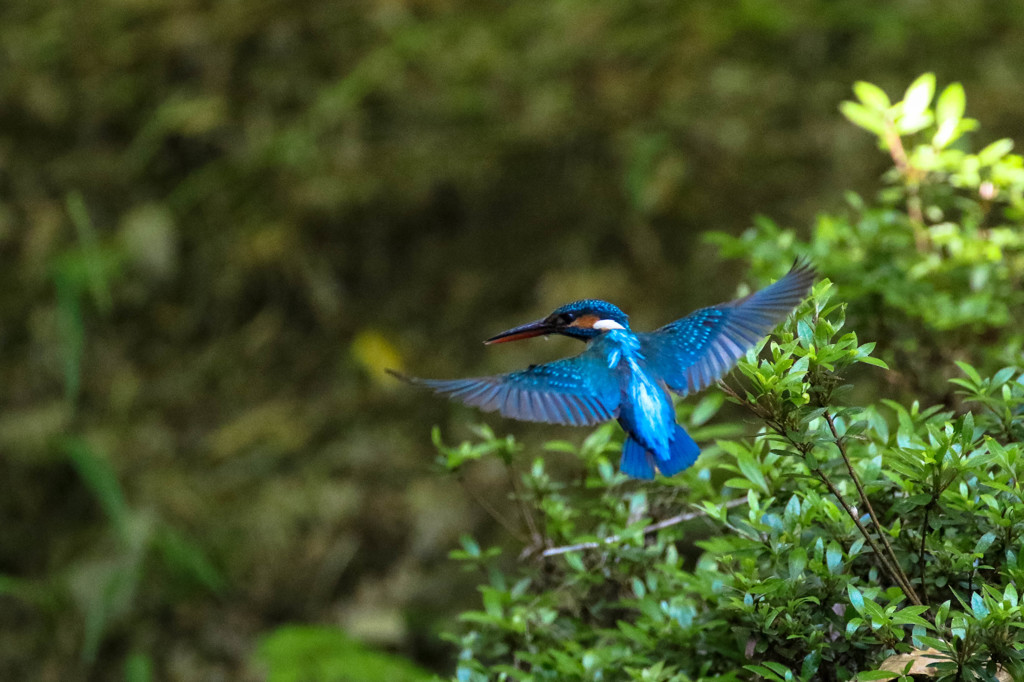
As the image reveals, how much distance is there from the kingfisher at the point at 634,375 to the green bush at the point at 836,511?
2.4 inches

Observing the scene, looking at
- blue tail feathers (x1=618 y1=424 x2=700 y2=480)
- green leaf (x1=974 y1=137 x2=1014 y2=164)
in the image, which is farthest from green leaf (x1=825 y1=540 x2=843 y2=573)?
green leaf (x1=974 y1=137 x2=1014 y2=164)

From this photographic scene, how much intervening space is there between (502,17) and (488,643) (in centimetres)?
351

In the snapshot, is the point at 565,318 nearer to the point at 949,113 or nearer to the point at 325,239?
the point at 949,113

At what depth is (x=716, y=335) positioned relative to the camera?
1395mm

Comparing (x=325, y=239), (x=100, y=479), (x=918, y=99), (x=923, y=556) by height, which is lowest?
(x=100, y=479)

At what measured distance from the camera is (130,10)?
15.5ft

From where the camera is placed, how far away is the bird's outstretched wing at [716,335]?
50.9 inches

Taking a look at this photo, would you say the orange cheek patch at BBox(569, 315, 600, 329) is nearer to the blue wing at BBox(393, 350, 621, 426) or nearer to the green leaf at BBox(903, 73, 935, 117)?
the blue wing at BBox(393, 350, 621, 426)

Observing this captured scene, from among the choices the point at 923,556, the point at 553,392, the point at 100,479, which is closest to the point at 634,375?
the point at 553,392

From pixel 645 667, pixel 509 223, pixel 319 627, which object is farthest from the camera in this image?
pixel 509 223

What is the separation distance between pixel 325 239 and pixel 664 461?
3.18 metres

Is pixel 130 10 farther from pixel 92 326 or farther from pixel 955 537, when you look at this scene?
pixel 955 537

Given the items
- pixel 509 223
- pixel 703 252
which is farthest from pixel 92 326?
pixel 703 252

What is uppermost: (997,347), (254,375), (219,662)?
(997,347)
